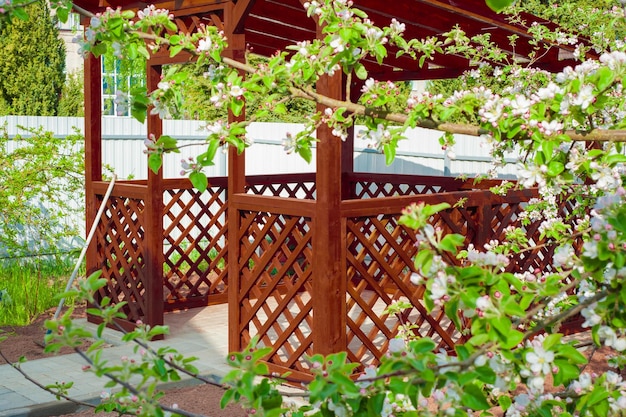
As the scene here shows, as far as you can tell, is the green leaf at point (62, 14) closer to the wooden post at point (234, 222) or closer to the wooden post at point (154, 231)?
the wooden post at point (234, 222)

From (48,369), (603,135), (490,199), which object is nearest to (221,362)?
(48,369)

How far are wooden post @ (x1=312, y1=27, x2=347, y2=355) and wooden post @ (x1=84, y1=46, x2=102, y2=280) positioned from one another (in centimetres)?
281

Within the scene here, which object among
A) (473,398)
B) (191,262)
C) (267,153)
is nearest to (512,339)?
(473,398)

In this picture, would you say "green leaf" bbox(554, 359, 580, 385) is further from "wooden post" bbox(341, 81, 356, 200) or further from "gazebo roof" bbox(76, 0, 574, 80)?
"wooden post" bbox(341, 81, 356, 200)

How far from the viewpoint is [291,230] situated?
5.37 metres

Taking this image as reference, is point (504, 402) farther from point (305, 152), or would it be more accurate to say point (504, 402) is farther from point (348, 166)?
point (348, 166)

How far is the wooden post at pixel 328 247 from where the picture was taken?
4.83 m

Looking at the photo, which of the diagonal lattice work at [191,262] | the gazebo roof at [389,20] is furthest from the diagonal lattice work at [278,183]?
the gazebo roof at [389,20]

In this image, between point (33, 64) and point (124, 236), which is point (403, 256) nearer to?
point (124, 236)

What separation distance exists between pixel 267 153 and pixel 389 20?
5.15 metres

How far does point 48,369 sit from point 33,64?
56.7 feet

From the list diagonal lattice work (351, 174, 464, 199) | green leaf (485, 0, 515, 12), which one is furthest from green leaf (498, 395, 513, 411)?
diagonal lattice work (351, 174, 464, 199)

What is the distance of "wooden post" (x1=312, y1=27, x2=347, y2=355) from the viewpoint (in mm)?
4828

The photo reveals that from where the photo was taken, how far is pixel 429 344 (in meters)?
1.80
